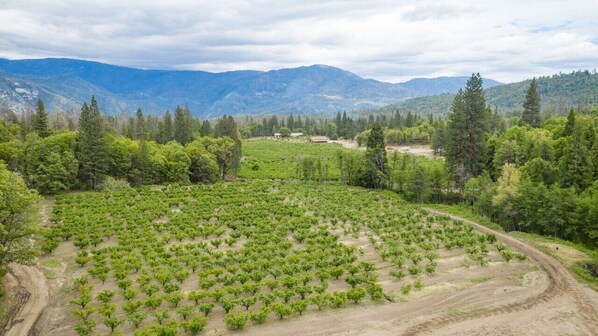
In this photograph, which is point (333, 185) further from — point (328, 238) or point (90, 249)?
point (90, 249)

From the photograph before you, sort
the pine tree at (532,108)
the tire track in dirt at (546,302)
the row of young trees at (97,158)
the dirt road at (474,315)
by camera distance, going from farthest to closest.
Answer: the pine tree at (532,108) → the row of young trees at (97,158) → the tire track in dirt at (546,302) → the dirt road at (474,315)

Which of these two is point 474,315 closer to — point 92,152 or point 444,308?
point 444,308

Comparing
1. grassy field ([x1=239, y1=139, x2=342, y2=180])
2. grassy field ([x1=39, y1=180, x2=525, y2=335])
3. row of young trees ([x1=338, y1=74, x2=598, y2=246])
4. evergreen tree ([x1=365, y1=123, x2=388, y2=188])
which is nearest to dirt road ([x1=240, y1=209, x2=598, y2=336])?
grassy field ([x1=39, y1=180, x2=525, y2=335])

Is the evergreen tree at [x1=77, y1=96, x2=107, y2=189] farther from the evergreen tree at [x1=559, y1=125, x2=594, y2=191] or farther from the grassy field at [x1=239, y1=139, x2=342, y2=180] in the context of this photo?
the evergreen tree at [x1=559, y1=125, x2=594, y2=191]

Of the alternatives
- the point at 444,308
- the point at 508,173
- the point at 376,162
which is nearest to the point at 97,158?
the point at 376,162

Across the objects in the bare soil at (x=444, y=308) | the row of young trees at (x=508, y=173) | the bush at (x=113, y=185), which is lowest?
the bush at (x=113, y=185)

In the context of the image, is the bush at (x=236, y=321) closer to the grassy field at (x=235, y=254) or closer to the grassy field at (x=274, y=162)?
the grassy field at (x=235, y=254)

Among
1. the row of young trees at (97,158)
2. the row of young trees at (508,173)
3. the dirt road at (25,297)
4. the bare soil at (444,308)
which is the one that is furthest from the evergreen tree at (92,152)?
the row of young trees at (508,173)
